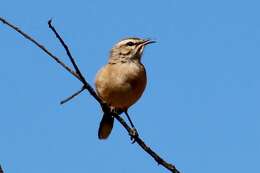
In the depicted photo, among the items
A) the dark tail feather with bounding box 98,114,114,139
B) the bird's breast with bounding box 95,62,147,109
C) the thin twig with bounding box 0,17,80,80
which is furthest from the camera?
the dark tail feather with bounding box 98,114,114,139

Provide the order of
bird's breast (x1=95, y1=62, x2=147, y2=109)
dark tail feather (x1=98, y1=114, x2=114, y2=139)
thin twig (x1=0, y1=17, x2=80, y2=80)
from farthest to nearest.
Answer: dark tail feather (x1=98, y1=114, x2=114, y2=139), bird's breast (x1=95, y1=62, x2=147, y2=109), thin twig (x1=0, y1=17, x2=80, y2=80)

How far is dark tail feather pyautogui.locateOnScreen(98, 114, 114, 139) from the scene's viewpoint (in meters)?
8.88

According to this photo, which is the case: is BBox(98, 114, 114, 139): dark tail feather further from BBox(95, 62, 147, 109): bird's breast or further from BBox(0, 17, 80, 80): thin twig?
BBox(0, 17, 80, 80): thin twig

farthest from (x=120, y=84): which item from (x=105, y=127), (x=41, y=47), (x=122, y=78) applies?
(x=41, y=47)

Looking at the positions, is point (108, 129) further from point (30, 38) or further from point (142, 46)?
point (30, 38)

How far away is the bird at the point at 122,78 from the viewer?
7.83m

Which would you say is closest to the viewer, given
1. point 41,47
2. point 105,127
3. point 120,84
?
point 41,47

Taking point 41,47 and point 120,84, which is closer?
point 41,47

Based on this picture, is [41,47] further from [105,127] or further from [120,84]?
[105,127]

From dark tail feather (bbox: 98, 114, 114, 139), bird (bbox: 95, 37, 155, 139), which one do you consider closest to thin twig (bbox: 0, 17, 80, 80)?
bird (bbox: 95, 37, 155, 139)

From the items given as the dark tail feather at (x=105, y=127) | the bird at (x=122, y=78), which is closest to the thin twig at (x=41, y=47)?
the bird at (x=122, y=78)

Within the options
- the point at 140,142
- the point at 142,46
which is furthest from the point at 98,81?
the point at 140,142

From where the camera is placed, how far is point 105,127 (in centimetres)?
899

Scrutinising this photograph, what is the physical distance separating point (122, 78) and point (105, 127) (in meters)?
1.37
